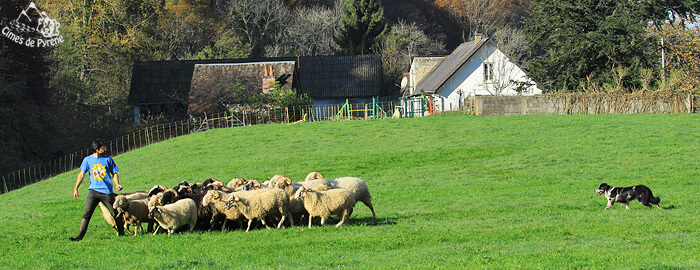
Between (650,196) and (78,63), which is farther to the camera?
(78,63)

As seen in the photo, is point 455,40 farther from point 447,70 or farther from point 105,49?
point 105,49

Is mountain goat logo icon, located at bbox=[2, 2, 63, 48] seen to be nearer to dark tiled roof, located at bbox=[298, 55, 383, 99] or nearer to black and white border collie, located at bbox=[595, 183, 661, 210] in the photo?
dark tiled roof, located at bbox=[298, 55, 383, 99]

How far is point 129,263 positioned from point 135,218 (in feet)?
11.1

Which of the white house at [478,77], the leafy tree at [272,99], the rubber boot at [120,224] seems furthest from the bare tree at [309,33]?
the rubber boot at [120,224]

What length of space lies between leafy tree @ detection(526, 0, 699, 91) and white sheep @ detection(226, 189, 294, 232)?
111 ft

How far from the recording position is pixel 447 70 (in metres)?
59.8

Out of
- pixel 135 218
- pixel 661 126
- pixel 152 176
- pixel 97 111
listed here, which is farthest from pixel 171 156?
pixel 97 111

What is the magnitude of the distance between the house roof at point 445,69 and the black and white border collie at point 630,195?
4044 centimetres

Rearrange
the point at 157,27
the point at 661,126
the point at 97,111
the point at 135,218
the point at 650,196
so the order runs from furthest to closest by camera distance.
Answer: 1. the point at 157,27
2. the point at 97,111
3. the point at 661,126
4. the point at 650,196
5. the point at 135,218

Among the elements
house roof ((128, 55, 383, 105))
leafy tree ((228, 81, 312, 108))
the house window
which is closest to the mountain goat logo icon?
house roof ((128, 55, 383, 105))

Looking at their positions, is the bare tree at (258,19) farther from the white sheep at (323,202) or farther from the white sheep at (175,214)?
the white sheep at (323,202)

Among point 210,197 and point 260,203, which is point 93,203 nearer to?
point 210,197

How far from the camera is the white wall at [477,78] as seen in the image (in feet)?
184

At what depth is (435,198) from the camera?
19719mm
